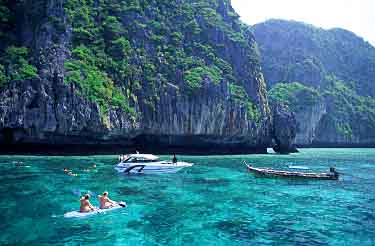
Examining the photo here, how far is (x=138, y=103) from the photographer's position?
65000 mm

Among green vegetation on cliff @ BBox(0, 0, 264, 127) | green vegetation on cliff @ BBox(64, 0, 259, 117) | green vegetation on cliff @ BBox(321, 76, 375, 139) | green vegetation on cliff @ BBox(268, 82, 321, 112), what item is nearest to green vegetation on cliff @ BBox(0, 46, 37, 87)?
green vegetation on cliff @ BBox(0, 0, 264, 127)

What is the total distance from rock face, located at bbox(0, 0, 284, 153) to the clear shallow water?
18.9 m

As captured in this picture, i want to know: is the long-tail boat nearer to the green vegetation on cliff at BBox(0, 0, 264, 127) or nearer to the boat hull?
the boat hull

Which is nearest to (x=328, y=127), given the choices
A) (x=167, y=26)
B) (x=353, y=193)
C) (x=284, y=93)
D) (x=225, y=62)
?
(x=284, y=93)

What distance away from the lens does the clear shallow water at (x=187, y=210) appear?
17.0 metres

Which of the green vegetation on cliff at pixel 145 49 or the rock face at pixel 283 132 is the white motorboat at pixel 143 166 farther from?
the rock face at pixel 283 132

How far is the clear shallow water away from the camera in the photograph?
17.0 meters

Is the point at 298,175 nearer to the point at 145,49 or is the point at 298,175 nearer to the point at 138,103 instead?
the point at 138,103

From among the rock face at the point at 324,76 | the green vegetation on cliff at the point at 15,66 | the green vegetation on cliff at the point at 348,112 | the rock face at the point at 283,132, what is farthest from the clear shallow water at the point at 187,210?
the green vegetation on cliff at the point at 348,112

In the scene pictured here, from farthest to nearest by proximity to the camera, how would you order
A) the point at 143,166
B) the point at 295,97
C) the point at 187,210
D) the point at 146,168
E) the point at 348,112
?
the point at 348,112 < the point at 295,97 < the point at 146,168 < the point at 143,166 < the point at 187,210

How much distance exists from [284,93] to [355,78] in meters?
53.9

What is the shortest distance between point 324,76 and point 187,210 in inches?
5144

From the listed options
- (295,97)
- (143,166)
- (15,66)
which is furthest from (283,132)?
(15,66)

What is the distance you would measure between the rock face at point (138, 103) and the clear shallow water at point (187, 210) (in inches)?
746
